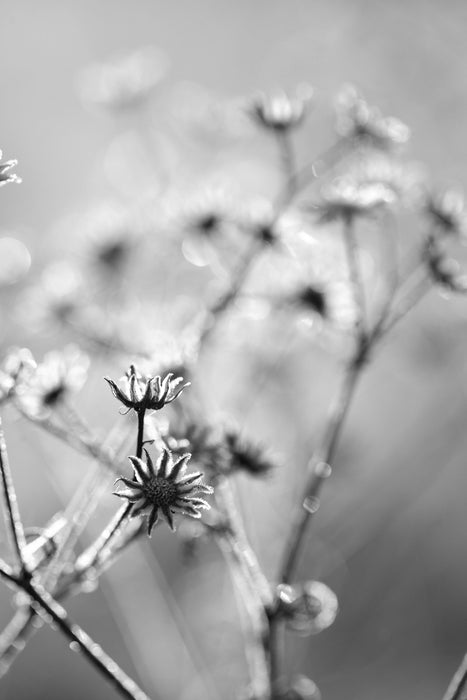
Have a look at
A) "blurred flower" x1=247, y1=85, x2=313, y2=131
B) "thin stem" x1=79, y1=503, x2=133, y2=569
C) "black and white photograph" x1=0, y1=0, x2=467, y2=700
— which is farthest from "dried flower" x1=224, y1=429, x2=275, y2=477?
"blurred flower" x1=247, y1=85, x2=313, y2=131

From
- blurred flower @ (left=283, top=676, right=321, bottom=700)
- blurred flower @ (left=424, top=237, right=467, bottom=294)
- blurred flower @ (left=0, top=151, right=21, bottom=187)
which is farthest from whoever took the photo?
blurred flower @ (left=424, top=237, right=467, bottom=294)

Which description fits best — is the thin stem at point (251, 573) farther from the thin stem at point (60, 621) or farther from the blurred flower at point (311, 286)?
the blurred flower at point (311, 286)

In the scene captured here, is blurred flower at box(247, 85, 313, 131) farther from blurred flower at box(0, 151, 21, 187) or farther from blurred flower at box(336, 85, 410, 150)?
blurred flower at box(0, 151, 21, 187)

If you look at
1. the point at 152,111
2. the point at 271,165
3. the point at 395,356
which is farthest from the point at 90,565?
the point at 271,165

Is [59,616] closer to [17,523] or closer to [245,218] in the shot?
[17,523]

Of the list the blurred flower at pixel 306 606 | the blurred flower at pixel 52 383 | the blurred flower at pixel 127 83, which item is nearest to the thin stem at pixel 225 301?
the blurred flower at pixel 52 383

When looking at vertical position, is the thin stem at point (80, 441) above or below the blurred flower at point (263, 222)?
below
